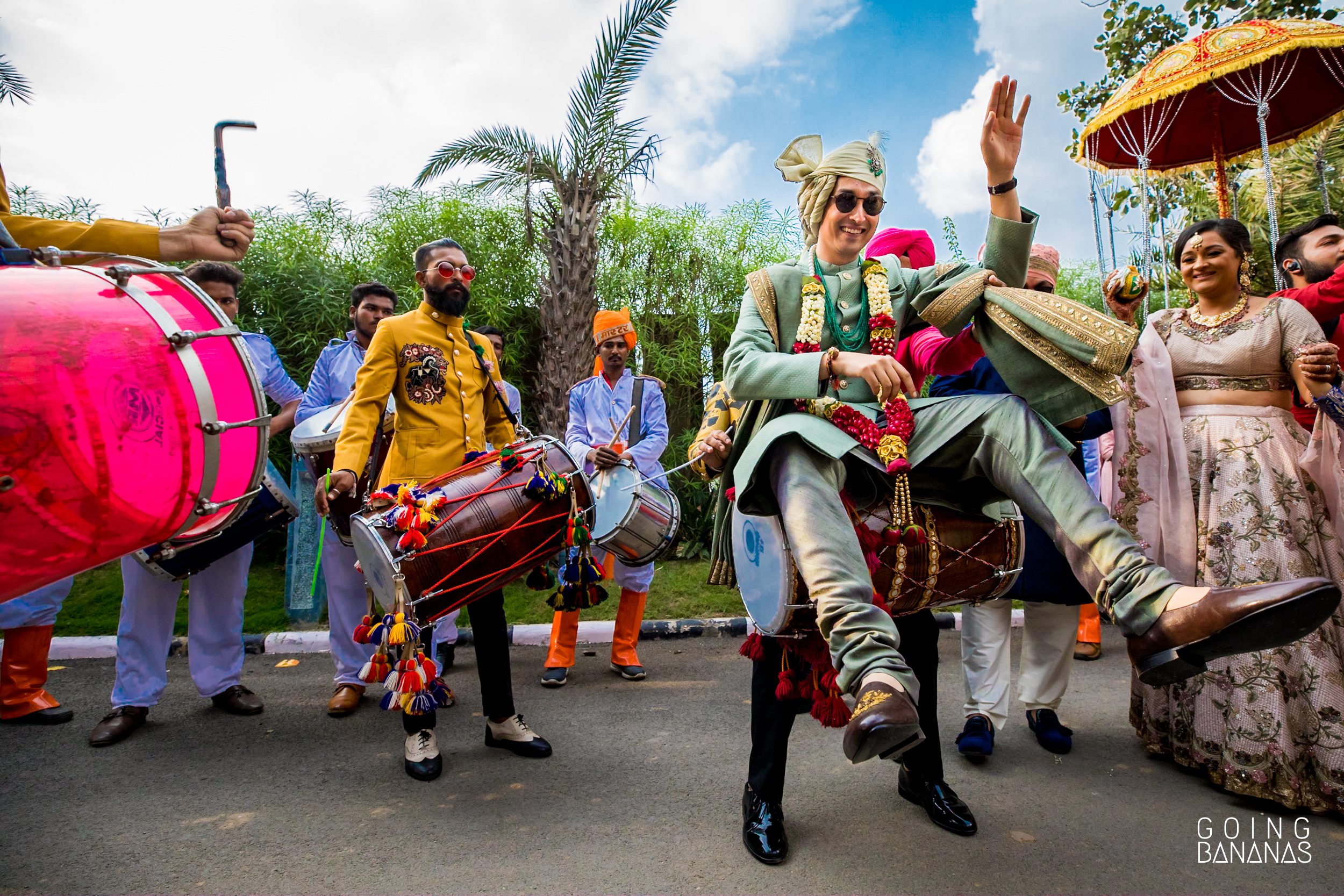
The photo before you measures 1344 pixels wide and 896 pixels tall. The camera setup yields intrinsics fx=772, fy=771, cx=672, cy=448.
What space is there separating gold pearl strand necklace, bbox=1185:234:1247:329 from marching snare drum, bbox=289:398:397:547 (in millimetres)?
3738

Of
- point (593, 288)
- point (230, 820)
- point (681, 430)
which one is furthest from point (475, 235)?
point (230, 820)

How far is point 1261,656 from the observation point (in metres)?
3.02

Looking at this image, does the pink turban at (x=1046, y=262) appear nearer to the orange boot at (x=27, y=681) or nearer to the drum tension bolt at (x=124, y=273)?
the drum tension bolt at (x=124, y=273)

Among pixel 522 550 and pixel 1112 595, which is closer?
pixel 1112 595

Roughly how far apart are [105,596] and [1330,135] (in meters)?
13.5

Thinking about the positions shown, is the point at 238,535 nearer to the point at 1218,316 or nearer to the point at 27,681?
the point at 27,681

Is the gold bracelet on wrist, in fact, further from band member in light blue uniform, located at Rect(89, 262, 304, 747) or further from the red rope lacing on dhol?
band member in light blue uniform, located at Rect(89, 262, 304, 747)

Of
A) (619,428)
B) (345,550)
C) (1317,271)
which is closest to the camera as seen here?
(1317,271)

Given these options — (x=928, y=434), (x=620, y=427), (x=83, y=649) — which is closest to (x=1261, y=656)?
(x=928, y=434)

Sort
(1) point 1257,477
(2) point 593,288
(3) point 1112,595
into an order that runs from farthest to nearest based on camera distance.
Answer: (2) point 593,288 → (1) point 1257,477 → (3) point 1112,595

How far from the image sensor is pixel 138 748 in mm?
3676

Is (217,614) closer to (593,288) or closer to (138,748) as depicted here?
(138,748)

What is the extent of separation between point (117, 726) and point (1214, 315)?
5.46 meters

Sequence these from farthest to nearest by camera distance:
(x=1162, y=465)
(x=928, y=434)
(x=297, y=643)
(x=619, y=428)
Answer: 1. (x=297, y=643)
2. (x=619, y=428)
3. (x=1162, y=465)
4. (x=928, y=434)
